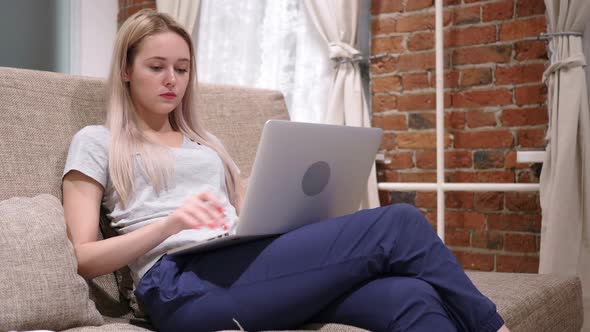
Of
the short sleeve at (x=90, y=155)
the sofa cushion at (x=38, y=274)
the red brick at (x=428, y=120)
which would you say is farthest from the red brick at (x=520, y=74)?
the sofa cushion at (x=38, y=274)

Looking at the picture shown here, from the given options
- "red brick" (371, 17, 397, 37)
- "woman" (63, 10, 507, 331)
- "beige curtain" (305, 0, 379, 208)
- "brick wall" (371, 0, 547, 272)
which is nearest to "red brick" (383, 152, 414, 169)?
"brick wall" (371, 0, 547, 272)

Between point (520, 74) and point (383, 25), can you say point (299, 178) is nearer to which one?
point (520, 74)

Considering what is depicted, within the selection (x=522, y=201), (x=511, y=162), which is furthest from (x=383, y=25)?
(x=522, y=201)

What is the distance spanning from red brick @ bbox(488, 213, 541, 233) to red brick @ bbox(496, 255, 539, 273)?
11 centimetres

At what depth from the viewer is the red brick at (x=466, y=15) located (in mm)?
2668

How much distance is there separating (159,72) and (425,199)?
4.78 feet

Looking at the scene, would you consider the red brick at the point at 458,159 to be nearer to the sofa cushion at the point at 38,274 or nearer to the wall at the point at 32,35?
the sofa cushion at the point at 38,274

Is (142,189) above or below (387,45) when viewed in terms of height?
below

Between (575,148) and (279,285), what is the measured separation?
57.4 inches

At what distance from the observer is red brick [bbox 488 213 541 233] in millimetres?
2576

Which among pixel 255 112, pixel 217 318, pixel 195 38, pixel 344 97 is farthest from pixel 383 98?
pixel 217 318

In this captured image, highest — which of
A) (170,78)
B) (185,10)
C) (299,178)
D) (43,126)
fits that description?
(185,10)

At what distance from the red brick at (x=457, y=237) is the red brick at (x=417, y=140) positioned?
36 cm

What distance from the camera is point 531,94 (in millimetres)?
2562
